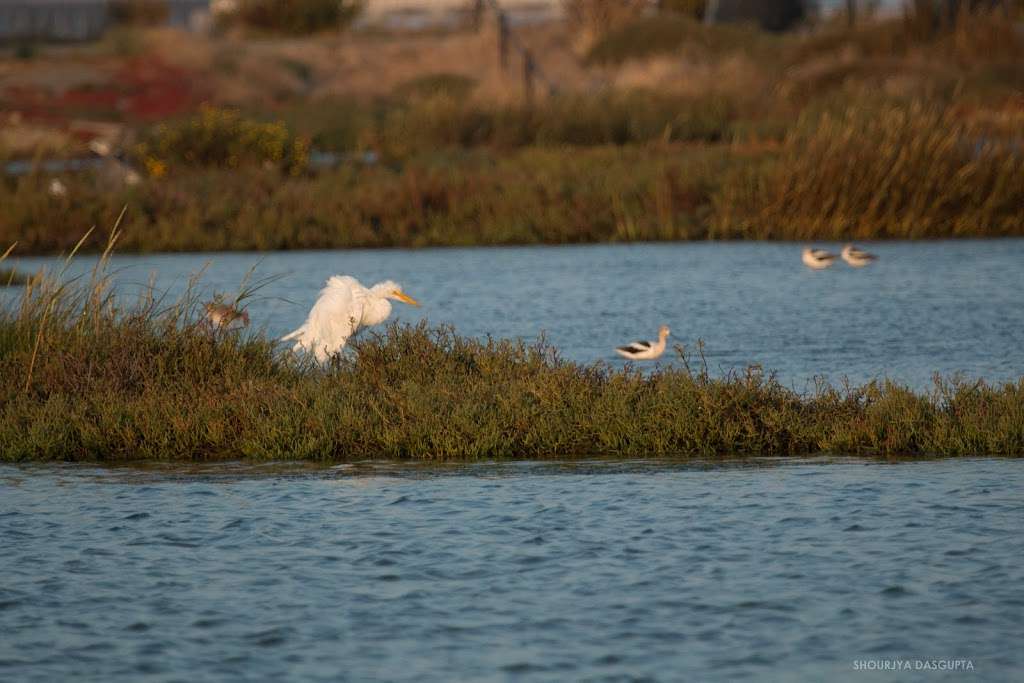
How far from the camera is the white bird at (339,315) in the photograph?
13688mm

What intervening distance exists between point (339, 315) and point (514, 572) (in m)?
5.47

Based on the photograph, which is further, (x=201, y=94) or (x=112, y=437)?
(x=201, y=94)

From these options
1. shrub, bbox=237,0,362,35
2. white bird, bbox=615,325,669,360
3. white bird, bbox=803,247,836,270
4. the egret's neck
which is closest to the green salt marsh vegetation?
white bird, bbox=803,247,836,270

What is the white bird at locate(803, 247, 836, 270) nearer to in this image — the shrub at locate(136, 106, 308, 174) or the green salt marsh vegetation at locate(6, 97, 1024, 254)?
the green salt marsh vegetation at locate(6, 97, 1024, 254)

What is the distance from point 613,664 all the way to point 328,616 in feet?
4.66

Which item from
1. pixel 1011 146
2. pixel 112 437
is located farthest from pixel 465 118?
pixel 112 437

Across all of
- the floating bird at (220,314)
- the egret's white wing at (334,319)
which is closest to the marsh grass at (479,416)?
the floating bird at (220,314)

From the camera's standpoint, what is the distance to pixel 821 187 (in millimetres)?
25984

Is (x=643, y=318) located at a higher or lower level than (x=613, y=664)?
lower

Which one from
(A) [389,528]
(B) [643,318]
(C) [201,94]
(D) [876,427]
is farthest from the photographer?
(C) [201,94]

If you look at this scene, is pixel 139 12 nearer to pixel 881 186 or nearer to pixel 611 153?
pixel 611 153

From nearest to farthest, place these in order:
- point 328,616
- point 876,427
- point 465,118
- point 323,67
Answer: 1. point 328,616
2. point 876,427
3. point 465,118
4. point 323,67

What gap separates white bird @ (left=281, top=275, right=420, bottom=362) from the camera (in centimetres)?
1369

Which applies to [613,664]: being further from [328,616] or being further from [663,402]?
[663,402]
